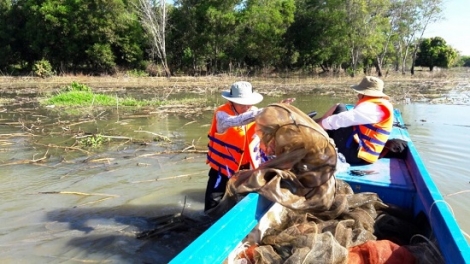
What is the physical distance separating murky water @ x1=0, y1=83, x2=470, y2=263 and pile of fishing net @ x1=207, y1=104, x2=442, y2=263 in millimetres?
1345

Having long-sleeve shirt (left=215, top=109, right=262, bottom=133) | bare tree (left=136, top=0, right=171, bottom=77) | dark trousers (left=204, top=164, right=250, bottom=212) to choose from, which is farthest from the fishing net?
bare tree (left=136, top=0, right=171, bottom=77)

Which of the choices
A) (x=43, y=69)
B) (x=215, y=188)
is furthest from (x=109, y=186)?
(x=43, y=69)

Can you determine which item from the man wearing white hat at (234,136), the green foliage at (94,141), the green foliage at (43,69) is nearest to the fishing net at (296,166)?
the man wearing white hat at (234,136)

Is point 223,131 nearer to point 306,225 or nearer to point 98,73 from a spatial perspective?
point 306,225

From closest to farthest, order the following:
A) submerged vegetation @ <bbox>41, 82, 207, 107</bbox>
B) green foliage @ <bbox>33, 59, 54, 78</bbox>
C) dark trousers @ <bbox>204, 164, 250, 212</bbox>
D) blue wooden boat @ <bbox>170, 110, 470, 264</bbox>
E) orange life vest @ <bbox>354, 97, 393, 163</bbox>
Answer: blue wooden boat @ <bbox>170, 110, 470, 264</bbox> < dark trousers @ <bbox>204, 164, 250, 212</bbox> < orange life vest @ <bbox>354, 97, 393, 163</bbox> < submerged vegetation @ <bbox>41, 82, 207, 107</bbox> < green foliage @ <bbox>33, 59, 54, 78</bbox>

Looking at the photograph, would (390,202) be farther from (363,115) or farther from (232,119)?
(232,119)

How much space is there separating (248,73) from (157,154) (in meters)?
27.0

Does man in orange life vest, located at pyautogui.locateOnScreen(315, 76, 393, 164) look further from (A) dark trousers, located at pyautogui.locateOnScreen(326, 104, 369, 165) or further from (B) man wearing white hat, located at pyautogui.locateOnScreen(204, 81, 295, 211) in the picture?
(B) man wearing white hat, located at pyautogui.locateOnScreen(204, 81, 295, 211)

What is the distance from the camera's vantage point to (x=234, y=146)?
3.93 meters

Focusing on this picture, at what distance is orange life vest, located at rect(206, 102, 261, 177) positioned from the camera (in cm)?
387

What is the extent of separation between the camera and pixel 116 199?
17.3 ft

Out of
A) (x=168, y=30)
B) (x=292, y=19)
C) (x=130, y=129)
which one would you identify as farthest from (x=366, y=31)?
(x=130, y=129)

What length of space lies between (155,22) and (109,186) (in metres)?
27.8

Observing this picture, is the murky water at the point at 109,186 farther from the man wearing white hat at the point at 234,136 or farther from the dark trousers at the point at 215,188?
the man wearing white hat at the point at 234,136
